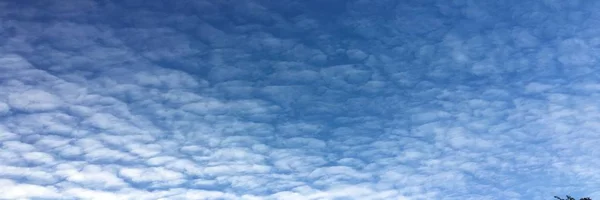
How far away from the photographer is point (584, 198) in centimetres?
2327

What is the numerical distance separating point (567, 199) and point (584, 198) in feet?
3.29

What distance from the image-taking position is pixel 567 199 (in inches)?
934
